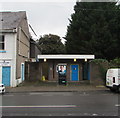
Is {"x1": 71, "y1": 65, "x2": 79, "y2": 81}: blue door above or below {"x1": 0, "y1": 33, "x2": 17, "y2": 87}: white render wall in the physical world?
below

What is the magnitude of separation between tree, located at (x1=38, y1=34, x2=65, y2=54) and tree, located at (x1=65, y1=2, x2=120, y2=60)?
18868mm

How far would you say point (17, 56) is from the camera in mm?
18844

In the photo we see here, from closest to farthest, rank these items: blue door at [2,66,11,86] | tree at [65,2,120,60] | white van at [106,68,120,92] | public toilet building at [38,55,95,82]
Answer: white van at [106,68,120,92]
blue door at [2,66,11,86]
public toilet building at [38,55,95,82]
tree at [65,2,120,60]

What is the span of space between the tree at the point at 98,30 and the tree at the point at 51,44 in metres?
18.9

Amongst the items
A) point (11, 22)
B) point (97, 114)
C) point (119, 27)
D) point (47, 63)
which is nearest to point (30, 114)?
point (97, 114)

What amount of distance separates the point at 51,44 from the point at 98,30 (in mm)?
25166

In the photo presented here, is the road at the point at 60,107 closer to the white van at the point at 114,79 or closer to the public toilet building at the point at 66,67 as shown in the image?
the white van at the point at 114,79

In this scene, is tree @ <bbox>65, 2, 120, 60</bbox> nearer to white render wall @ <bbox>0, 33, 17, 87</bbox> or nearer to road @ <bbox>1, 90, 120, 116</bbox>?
white render wall @ <bbox>0, 33, 17, 87</bbox>

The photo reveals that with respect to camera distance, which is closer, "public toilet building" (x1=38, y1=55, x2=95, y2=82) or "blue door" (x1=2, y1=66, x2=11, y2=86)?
"blue door" (x1=2, y1=66, x2=11, y2=86)

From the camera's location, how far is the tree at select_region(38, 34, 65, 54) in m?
51.1

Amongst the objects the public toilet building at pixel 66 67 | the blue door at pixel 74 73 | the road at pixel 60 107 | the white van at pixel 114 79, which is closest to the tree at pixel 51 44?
the public toilet building at pixel 66 67

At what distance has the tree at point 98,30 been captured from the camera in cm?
2895

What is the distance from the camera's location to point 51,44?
174 ft

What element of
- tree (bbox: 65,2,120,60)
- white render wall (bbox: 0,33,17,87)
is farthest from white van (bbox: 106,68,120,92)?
tree (bbox: 65,2,120,60)
